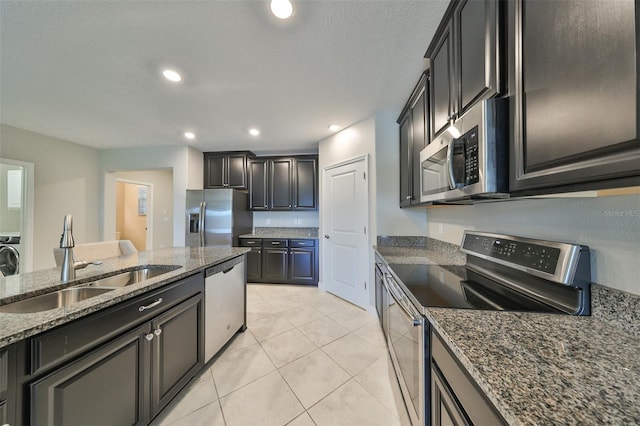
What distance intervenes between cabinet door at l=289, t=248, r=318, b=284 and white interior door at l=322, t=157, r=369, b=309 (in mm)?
305

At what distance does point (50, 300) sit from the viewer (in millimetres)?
1217

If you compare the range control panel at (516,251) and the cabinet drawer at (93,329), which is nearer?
the cabinet drawer at (93,329)

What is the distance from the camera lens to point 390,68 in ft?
6.33

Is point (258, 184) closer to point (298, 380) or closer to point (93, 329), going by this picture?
point (298, 380)

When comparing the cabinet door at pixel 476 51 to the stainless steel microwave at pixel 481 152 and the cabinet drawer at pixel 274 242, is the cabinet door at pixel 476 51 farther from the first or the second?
the cabinet drawer at pixel 274 242

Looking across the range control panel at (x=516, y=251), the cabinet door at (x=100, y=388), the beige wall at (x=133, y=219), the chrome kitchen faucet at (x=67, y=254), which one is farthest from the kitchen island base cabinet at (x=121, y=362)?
the beige wall at (x=133, y=219)

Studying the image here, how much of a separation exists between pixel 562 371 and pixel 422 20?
187 centimetres

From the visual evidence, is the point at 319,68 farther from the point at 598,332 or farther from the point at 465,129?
the point at 598,332

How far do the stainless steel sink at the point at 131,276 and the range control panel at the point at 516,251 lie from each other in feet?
6.99

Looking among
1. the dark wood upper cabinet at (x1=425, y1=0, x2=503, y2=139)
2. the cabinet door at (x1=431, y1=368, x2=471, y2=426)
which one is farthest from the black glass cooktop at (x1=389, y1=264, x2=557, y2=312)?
the dark wood upper cabinet at (x1=425, y1=0, x2=503, y2=139)

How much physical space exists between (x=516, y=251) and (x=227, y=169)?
14.6ft

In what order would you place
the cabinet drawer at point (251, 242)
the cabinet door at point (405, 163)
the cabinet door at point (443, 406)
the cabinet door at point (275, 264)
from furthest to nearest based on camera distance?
the cabinet drawer at point (251, 242) → the cabinet door at point (275, 264) → the cabinet door at point (405, 163) → the cabinet door at point (443, 406)

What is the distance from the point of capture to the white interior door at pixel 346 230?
298 centimetres

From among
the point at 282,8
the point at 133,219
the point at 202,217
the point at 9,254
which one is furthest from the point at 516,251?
the point at 133,219
